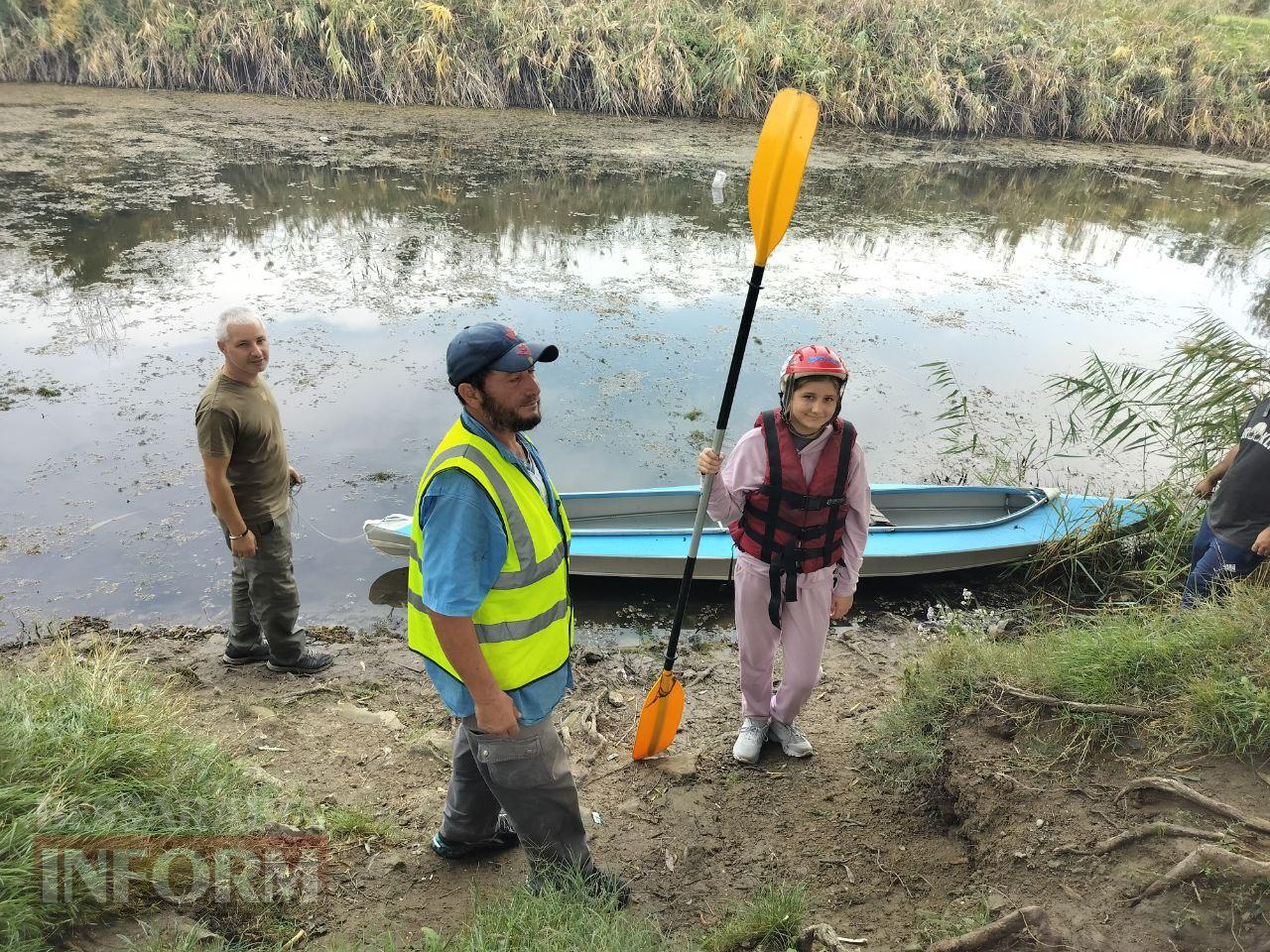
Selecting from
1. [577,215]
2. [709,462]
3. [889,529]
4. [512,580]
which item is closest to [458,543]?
[512,580]

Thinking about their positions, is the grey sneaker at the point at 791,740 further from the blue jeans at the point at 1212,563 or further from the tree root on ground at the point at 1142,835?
the blue jeans at the point at 1212,563

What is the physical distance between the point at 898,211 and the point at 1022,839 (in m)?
12.0

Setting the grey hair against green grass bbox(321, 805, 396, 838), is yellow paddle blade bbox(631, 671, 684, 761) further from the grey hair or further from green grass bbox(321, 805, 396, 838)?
the grey hair

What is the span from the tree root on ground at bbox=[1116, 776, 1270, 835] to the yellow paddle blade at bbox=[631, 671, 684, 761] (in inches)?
63.0

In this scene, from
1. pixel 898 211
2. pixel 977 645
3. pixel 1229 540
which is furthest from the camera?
pixel 898 211

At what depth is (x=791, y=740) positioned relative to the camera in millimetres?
3422

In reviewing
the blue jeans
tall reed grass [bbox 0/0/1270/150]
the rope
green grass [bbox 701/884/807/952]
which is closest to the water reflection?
tall reed grass [bbox 0/0/1270/150]

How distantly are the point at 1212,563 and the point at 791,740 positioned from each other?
2.15 metres

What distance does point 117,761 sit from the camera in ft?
8.00

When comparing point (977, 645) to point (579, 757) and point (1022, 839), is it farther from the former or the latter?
point (579, 757)

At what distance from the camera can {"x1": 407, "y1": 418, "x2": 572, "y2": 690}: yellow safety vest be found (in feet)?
6.72

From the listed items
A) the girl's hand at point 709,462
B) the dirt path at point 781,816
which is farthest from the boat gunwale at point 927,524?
the girl's hand at point 709,462

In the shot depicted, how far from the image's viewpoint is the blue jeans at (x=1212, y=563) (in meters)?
3.56

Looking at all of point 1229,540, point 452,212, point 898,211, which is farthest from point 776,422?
point 898,211
